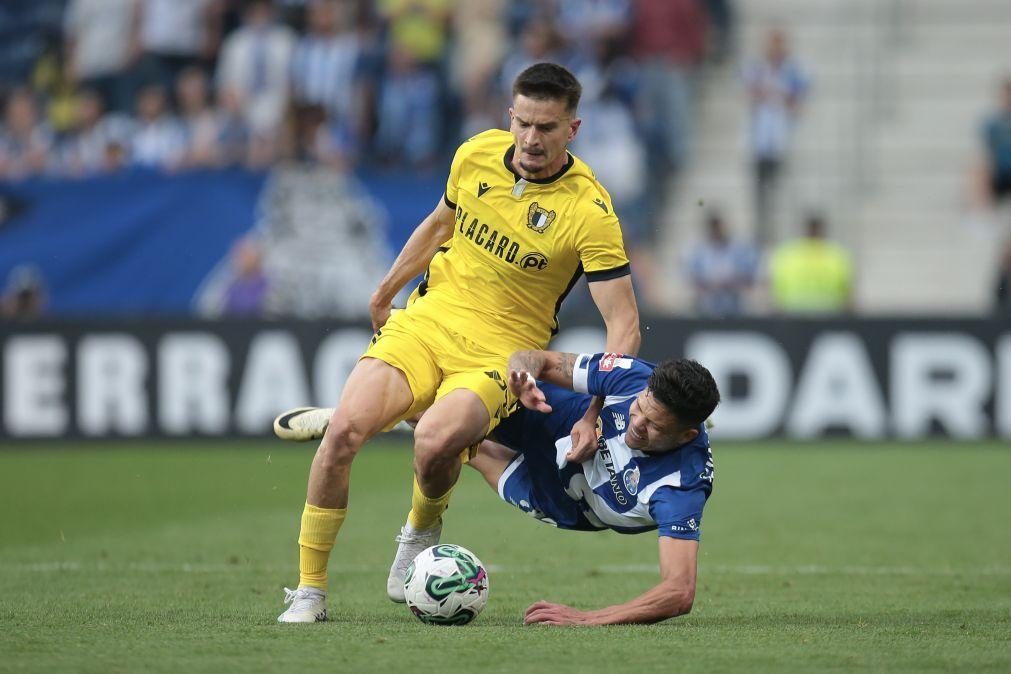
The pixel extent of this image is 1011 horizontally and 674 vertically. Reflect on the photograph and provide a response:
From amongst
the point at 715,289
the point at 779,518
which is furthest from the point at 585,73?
the point at 779,518

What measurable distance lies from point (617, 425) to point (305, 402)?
29.5 feet

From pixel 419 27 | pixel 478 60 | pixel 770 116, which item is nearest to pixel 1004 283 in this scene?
pixel 770 116

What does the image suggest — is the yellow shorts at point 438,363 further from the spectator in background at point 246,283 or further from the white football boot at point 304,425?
the spectator in background at point 246,283

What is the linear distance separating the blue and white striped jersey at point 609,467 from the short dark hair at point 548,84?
3.68ft

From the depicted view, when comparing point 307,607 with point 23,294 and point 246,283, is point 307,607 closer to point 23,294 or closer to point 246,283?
point 246,283

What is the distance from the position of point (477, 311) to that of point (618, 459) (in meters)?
0.97

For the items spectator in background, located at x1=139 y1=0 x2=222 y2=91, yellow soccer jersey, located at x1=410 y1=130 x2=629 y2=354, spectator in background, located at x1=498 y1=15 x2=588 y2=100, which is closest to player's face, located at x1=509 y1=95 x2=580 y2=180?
yellow soccer jersey, located at x1=410 y1=130 x2=629 y2=354

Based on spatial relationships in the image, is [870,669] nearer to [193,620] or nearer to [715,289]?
[193,620]

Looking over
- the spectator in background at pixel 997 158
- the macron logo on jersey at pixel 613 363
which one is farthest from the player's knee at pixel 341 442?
the spectator in background at pixel 997 158

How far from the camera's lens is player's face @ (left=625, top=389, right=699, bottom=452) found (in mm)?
6410

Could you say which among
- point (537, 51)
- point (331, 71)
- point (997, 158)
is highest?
point (537, 51)

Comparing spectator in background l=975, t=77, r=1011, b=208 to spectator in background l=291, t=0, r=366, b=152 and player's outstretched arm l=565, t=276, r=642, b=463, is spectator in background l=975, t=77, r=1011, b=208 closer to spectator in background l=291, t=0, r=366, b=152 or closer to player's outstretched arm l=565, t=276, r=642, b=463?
spectator in background l=291, t=0, r=366, b=152

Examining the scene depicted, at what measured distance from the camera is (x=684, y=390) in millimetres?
6289

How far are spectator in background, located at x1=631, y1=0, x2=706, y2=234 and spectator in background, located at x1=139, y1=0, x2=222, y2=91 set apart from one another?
5104 mm
